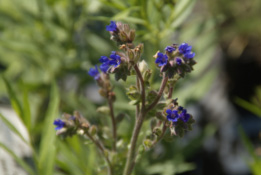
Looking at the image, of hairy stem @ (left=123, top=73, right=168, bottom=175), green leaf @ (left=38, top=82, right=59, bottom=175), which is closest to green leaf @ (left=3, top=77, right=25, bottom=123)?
green leaf @ (left=38, top=82, right=59, bottom=175)

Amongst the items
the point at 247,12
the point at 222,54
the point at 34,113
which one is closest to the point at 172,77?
the point at 34,113

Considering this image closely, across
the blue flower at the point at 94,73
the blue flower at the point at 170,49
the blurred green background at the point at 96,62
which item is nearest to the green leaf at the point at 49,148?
the blurred green background at the point at 96,62

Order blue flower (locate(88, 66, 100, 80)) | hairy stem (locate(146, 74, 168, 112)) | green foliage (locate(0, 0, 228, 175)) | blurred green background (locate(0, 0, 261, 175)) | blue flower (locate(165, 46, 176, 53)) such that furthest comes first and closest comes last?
1. green foliage (locate(0, 0, 228, 175))
2. blurred green background (locate(0, 0, 261, 175))
3. blue flower (locate(88, 66, 100, 80))
4. hairy stem (locate(146, 74, 168, 112))
5. blue flower (locate(165, 46, 176, 53))

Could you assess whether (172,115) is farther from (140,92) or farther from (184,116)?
(140,92)

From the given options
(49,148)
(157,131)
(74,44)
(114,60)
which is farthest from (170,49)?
(74,44)

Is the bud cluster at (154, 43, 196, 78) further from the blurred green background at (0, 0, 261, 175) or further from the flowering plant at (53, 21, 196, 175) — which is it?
the blurred green background at (0, 0, 261, 175)

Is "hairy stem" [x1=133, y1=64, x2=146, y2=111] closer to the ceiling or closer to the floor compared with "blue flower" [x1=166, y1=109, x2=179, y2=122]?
closer to the ceiling

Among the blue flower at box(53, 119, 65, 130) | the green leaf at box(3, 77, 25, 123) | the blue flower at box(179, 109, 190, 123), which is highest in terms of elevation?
the green leaf at box(3, 77, 25, 123)
